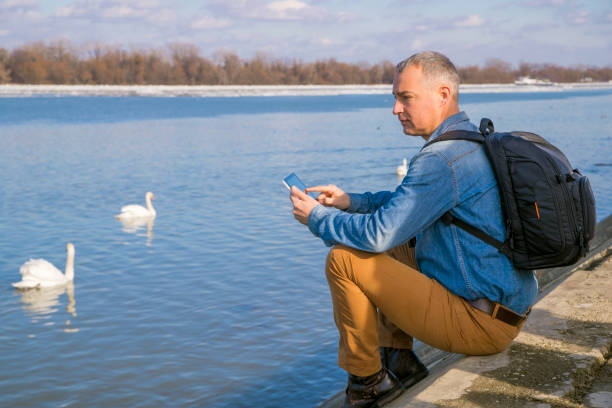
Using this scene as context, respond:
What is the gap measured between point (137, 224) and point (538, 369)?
382 inches

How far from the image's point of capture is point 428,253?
2.89 meters

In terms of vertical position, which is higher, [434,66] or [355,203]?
[434,66]

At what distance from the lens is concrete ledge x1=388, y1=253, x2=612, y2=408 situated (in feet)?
8.93

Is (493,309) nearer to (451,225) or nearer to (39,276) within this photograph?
(451,225)

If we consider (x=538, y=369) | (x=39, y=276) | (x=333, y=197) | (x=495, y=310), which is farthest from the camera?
(x=39, y=276)

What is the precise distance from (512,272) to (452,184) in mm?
476

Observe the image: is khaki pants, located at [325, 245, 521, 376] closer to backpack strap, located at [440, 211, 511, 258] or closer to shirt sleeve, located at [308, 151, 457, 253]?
shirt sleeve, located at [308, 151, 457, 253]

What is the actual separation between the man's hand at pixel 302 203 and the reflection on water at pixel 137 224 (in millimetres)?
8336

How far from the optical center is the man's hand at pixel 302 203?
114 inches

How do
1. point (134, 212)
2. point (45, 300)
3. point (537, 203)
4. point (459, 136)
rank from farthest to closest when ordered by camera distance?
1. point (134, 212)
2. point (45, 300)
3. point (459, 136)
4. point (537, 203)

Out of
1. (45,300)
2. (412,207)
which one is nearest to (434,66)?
(412,207)

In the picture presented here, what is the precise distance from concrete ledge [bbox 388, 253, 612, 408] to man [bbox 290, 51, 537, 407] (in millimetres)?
131

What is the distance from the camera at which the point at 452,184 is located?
265 cm

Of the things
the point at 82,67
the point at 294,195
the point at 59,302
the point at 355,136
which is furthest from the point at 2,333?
the point at 82,67
